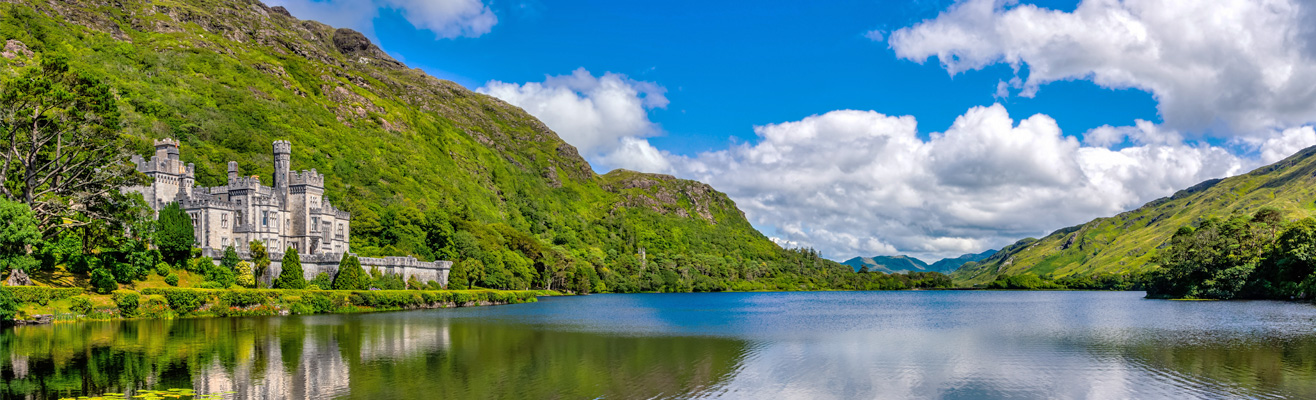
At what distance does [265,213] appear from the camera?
271ft

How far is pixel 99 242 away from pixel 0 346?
2988 centimetres

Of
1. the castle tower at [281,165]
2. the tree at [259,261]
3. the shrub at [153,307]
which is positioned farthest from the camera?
the castle tower at [281,165]

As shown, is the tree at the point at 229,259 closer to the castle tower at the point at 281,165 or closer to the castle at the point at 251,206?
the castle at the point at 251,206

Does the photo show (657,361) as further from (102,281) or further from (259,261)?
(259,261)

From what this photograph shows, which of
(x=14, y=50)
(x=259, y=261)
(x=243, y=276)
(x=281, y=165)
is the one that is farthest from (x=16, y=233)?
(x=14, y=50)

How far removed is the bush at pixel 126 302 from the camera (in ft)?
171

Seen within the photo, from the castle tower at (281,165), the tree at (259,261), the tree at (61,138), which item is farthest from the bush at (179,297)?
the castle tower at (281,165)

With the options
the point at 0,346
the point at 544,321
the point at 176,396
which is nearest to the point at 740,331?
the point at 544,321

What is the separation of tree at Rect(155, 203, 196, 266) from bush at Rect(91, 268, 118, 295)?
30.3ft

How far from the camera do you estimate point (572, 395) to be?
24141 millimetres

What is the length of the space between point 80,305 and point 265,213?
33497mm

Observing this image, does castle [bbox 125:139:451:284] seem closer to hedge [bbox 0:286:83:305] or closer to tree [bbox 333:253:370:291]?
tree [bbox 333:253:370:291]

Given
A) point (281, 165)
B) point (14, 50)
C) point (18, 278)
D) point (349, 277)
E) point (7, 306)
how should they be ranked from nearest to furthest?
1. point (7, 306)
2. point (18, 278)
3. point (349, 277)
4. point (281, 165)
5. point (14, 50)

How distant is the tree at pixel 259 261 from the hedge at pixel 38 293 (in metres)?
20.9
